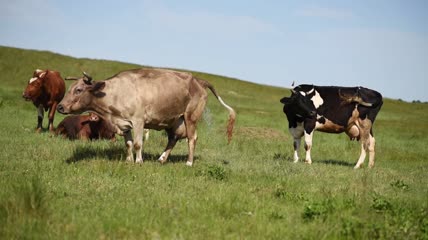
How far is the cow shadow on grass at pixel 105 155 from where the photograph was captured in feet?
41.6

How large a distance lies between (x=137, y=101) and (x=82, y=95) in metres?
1.47

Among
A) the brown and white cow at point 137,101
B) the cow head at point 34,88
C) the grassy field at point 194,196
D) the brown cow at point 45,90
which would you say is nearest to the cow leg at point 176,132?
the brown and white cow at point 137,101

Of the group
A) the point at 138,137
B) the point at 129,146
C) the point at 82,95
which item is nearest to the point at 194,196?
the point at 138,137

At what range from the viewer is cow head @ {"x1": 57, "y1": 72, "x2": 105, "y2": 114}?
12055 millimetres

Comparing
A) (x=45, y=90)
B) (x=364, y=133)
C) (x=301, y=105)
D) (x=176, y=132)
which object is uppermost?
(x=301, y=105)

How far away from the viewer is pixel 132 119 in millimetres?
12062

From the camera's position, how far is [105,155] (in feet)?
43.4

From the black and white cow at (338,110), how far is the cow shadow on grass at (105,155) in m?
3.96

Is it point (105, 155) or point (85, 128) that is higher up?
point (105, 155)

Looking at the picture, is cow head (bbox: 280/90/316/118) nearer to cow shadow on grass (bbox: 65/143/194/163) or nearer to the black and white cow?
the black and white cow

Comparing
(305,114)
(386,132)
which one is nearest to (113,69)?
(386,132)

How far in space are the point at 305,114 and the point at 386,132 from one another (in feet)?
66.5

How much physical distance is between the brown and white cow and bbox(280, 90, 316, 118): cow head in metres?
4.13

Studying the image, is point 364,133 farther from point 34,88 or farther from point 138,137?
point 34,88
